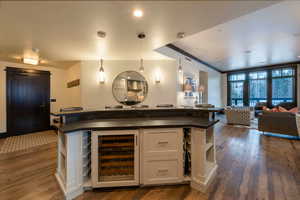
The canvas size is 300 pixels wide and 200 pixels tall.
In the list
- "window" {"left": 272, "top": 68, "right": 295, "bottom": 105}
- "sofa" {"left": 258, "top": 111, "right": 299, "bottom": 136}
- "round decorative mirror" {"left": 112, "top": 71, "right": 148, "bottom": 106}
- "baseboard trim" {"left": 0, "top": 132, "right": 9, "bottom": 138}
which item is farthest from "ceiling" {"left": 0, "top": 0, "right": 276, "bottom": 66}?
"window" {"left": 272, "top": 68, "right": 295, "bottom": 105}

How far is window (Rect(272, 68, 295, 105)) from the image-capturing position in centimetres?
731

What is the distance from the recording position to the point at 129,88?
4.08m

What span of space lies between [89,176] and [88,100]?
2.58 m

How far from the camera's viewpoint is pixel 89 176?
1.92m

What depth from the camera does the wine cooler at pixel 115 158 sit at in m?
1.78

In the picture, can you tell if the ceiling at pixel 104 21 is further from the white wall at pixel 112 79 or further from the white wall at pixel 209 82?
the white wall at pixel 209 82

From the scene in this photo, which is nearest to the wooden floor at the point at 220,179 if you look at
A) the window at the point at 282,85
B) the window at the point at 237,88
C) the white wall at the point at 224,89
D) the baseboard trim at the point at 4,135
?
the baseboard trim at the point at 4,135

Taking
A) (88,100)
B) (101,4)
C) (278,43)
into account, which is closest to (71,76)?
(88,100)

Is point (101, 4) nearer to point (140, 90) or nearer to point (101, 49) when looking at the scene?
point (101, 49)

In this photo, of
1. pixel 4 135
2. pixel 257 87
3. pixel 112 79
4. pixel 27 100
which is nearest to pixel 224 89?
pixel 257 87

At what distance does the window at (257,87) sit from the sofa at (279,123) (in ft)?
16.6

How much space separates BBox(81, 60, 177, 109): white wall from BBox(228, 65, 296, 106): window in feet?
23.5

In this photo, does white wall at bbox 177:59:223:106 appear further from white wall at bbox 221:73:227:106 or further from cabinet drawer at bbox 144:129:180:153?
cabinet drawer at bbox 144:129:180:153

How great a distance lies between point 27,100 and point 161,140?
18.1 ft
